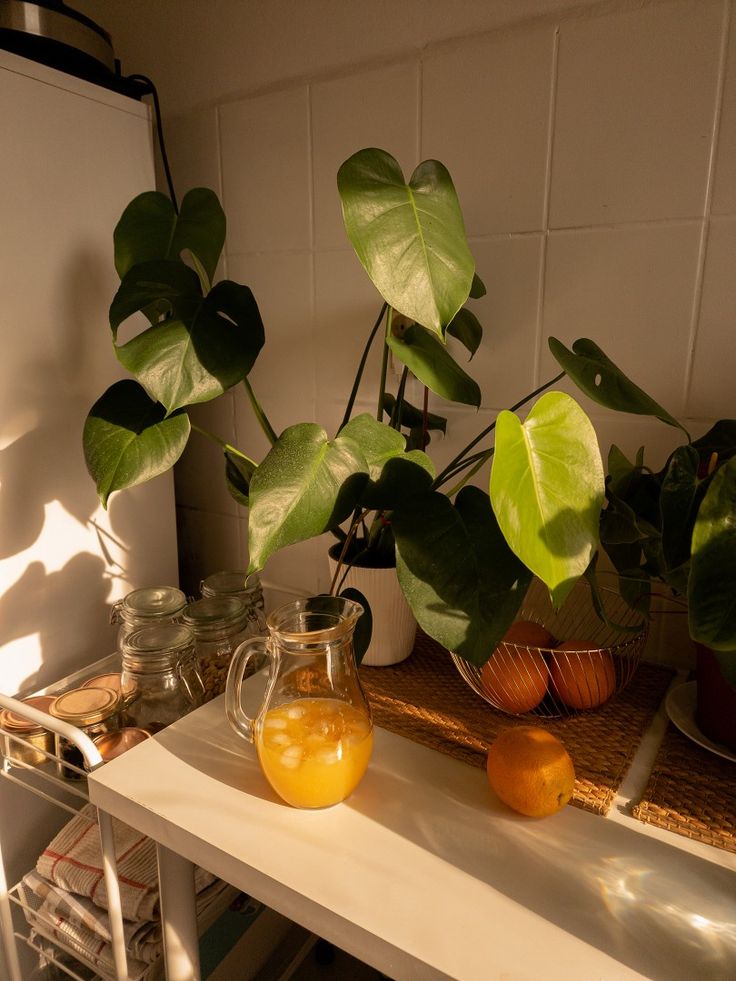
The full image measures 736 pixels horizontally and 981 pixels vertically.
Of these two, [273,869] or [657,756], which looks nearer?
[273,869]

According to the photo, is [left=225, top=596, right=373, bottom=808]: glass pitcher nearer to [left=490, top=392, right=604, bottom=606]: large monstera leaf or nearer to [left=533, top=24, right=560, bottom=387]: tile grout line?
[left=490, top=392, right=604, bottom=606]: large monstera leaf

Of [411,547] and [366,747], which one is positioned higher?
[411,547]

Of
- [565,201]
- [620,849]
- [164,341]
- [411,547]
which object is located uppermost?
[565,201]

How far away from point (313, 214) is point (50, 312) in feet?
1.40

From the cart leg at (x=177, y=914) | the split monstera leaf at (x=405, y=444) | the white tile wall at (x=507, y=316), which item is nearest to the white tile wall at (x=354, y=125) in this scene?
the white tile wall at (x=507, y=316)

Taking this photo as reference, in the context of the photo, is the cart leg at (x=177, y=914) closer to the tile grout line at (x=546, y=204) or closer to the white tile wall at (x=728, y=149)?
the tile grout line at (x=546, y=204)

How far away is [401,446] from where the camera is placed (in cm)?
66

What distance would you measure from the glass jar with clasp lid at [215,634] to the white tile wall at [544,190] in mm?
380

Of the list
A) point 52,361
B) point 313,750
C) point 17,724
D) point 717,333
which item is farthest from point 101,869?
point 717,333

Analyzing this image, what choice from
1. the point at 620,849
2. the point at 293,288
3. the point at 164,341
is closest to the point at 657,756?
the point at 620,849

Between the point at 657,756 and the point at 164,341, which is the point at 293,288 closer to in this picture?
the point at 164,341

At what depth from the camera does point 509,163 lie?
893mm

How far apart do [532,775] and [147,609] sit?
53cm

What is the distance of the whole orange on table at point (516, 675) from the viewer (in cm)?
72
